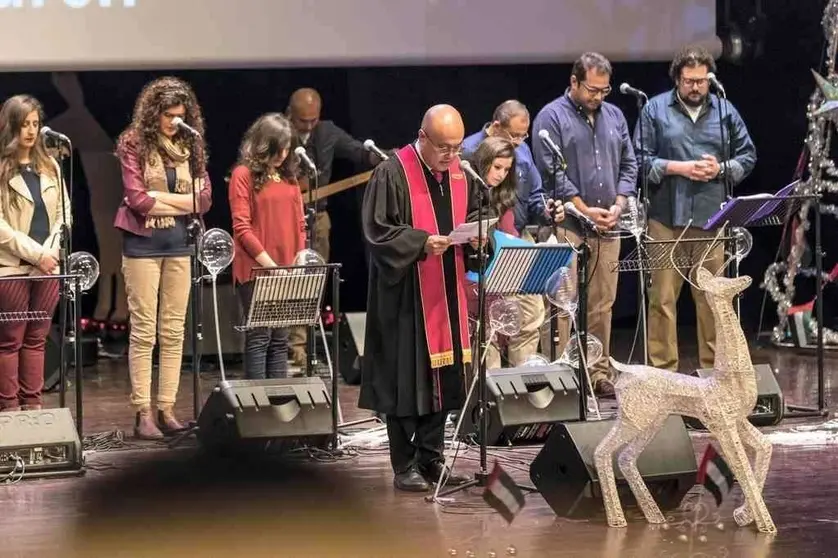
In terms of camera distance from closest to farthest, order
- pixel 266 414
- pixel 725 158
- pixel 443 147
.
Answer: pixel 443 147
pixel 266 414
pixel 725 158

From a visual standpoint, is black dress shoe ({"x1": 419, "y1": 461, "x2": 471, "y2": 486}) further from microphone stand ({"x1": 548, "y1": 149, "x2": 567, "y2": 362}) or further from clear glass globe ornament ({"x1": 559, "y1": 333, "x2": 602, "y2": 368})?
microphone stand ({"x1": 548, "y1": 149, "x2": 567, "y2": 362})

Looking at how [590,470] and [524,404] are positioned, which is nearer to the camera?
[590,470]

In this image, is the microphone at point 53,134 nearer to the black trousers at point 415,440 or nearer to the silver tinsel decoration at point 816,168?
the black trousers at point 415,440

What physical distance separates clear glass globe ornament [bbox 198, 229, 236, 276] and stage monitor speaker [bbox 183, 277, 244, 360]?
204 centimetres

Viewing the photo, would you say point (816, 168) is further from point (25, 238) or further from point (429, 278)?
point (25, 238)

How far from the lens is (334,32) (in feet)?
26.6

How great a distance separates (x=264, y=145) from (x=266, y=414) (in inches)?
49.2

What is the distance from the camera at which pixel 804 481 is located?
5438 millimetres

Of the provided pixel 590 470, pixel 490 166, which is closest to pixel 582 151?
pixel 490 166

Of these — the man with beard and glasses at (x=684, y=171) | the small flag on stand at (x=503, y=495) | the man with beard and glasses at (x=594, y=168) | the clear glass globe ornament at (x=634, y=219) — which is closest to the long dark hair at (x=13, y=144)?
the man with beard and glasses at (x=594, y=168)

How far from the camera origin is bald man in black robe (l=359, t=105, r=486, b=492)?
5.22 metres

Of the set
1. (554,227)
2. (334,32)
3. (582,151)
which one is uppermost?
(334,32)

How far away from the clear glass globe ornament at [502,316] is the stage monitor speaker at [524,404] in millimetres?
336

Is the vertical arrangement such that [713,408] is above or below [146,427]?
above
